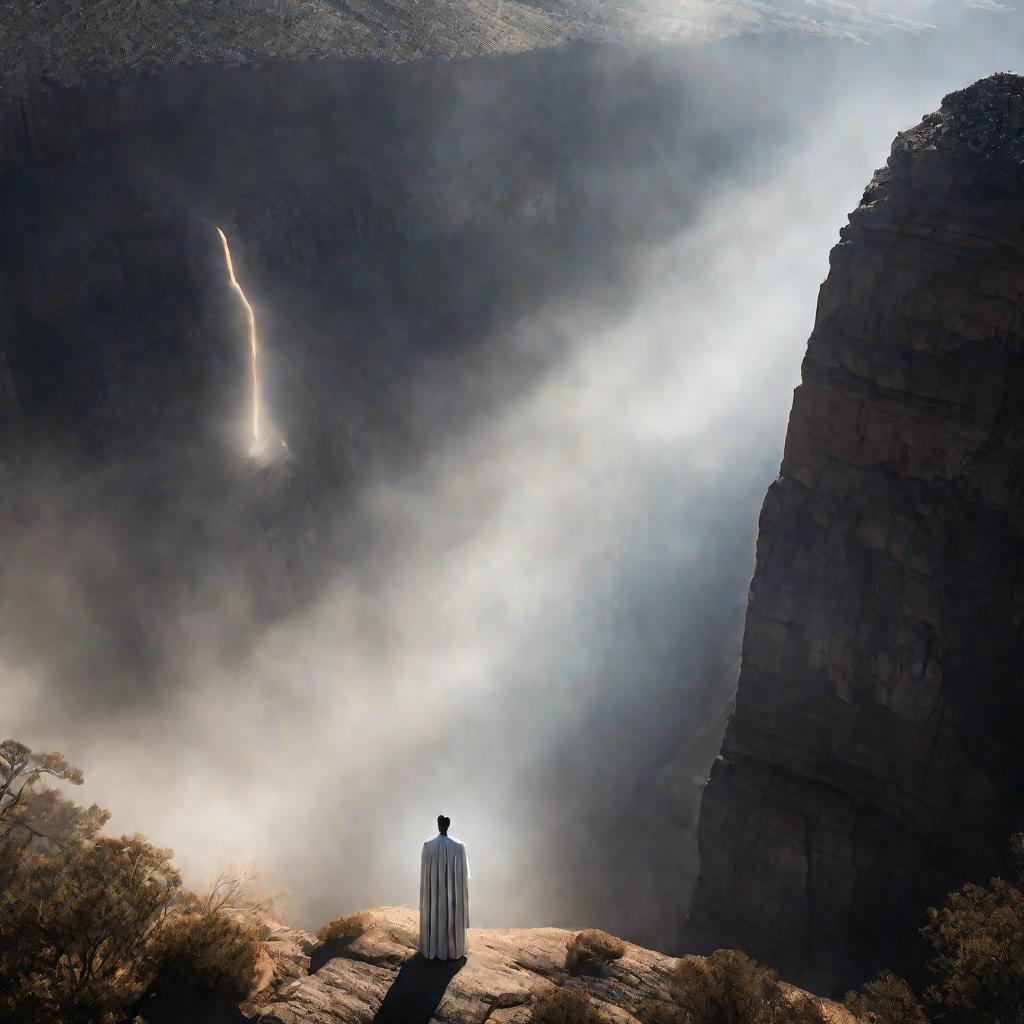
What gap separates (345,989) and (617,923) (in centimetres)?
1450

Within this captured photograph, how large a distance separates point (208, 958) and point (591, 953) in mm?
4660

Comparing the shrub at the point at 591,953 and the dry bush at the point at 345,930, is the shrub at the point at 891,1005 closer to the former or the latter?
the shrub at the point at 591,953

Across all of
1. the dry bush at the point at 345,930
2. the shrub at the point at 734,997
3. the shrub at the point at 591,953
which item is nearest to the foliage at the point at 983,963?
the shrub at the point at 734,997

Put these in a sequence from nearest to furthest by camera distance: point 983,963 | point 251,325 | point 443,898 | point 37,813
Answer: point 983,963 < point 443,898 < point 37,813 < point 251,325

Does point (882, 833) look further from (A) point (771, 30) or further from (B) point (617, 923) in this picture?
(A) point (771, 30)

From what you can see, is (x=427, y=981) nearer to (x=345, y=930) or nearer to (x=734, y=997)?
(x=345, y=930)

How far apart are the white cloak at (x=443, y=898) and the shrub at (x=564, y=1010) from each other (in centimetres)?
127

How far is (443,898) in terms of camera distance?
436 inches

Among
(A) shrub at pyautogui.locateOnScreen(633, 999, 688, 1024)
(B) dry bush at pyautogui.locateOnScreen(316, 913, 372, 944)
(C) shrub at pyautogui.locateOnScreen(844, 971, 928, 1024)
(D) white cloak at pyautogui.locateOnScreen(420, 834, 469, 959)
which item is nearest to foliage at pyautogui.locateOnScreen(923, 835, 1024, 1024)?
(C) shrub at pyautogui.locateOnScreen(844, 971, 928, 1024)

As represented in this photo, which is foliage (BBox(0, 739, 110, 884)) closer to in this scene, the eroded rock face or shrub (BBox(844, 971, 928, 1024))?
shrub (BBox(844, 971, 928, 1024))

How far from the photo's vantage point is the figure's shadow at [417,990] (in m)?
10.3

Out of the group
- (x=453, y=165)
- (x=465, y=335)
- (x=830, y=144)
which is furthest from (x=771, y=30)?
(x=465, y=335)

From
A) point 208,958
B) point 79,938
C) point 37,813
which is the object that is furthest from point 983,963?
point 37,813

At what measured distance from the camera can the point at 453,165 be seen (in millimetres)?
36406
